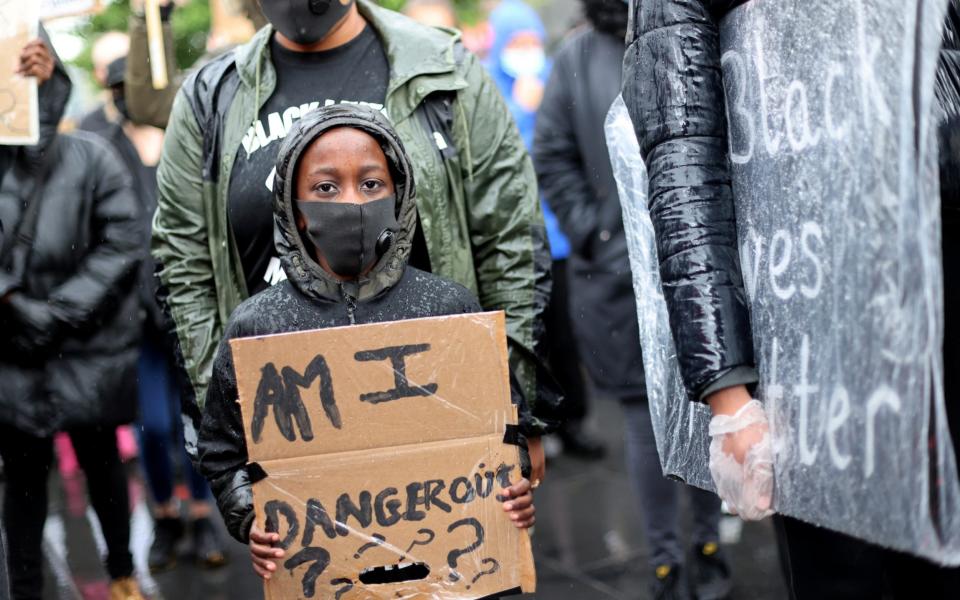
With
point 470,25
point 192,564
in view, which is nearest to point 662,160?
point 192,564

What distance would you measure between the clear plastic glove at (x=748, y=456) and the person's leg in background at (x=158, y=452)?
3.61m

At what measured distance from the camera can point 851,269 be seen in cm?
190

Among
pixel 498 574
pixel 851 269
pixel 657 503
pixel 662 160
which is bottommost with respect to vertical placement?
pixel 657 503

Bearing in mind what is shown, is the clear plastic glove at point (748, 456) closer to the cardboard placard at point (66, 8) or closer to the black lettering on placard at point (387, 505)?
the black lettering on placard at point (387, 505)

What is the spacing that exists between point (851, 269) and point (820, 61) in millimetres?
359

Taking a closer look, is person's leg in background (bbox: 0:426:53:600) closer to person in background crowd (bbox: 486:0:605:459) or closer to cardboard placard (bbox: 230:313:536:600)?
cardboard placard (bbox: 230:313:536:600)

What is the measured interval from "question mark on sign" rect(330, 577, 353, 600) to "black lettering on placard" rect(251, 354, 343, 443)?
0.29 metres

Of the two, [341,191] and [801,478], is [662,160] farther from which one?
[341,191]

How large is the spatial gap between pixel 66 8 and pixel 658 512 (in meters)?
2.68

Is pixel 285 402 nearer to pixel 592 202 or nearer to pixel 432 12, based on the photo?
pixel 592 202

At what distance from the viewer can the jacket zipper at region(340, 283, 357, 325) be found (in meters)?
2.74

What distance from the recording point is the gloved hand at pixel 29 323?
417cm

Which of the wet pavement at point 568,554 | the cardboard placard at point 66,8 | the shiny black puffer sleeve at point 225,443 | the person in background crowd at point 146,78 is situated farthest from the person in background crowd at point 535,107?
the shiny black puffer sleeve at point 225,443

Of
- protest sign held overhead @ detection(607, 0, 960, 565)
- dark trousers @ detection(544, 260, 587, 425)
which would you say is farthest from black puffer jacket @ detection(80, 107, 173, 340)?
protest sign held overhead @ detection(607, 0, 960, 565)
